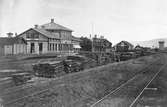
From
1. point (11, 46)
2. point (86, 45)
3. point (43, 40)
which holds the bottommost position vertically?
point (11, 46)

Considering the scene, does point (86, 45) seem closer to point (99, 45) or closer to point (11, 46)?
point (99, 45)

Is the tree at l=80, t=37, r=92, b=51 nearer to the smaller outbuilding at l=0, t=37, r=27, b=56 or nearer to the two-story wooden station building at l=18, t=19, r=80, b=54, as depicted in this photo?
the two-story wooden station building at l=18, t=19, r=80, b=54

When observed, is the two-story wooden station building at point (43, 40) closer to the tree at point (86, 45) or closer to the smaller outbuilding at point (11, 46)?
the smaller outbuilding at point (11, 46)

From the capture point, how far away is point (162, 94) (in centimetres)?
1483

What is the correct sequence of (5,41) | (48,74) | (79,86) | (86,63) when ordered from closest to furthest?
(79,86), (48,74), (86,63), (5,41)

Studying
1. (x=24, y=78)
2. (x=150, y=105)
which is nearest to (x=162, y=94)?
(x=150, y=105)

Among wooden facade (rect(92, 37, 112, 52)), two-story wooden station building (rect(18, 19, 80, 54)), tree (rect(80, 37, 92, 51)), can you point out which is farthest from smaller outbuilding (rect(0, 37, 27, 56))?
wooden facade (rect(92, 37, 112, 52))

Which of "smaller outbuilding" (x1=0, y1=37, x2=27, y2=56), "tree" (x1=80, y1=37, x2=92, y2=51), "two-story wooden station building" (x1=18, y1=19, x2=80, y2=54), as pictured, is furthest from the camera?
"tree" (x1=80, y1=37, x2=92, y2=51)

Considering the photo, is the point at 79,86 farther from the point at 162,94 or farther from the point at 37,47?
the point at 37,47

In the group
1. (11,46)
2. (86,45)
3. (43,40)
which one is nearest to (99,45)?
(86,45)

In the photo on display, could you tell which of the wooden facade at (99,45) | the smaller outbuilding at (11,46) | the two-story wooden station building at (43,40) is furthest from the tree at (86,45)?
the smaller outbuilding at (11,46)

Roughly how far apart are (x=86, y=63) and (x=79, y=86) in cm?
1577

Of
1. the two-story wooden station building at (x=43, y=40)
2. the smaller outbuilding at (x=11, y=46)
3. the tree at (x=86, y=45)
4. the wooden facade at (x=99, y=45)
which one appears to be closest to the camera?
the smaller outbuilding at (x=11, y=46)

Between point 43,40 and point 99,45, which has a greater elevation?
point 43,40
